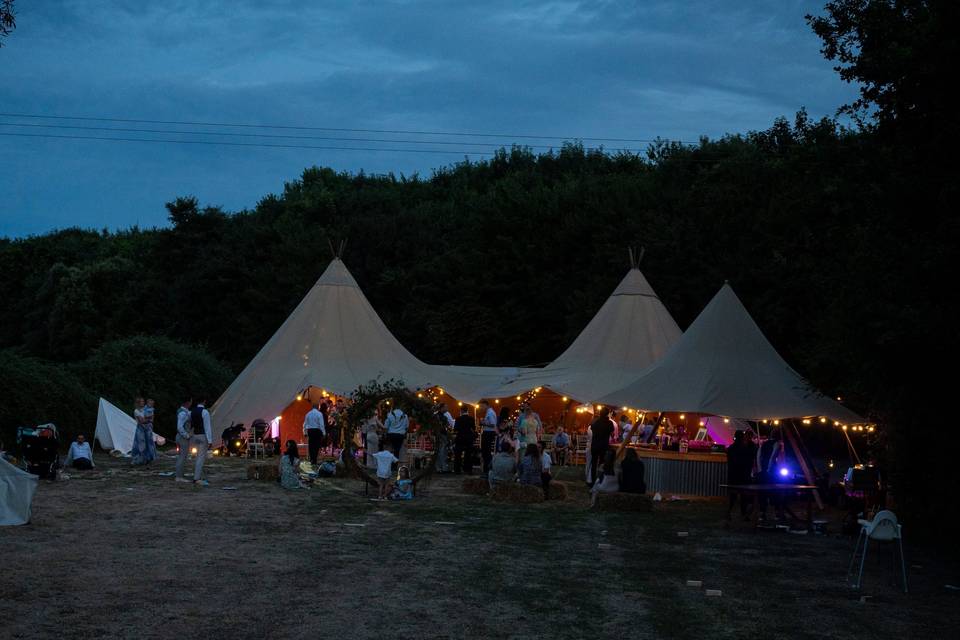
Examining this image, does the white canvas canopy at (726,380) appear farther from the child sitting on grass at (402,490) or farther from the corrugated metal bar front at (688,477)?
the child sitting on grass at (402,490)

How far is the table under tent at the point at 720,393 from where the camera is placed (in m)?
17.2

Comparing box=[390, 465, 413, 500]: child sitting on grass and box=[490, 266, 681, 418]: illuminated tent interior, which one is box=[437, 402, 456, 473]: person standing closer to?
box=[390, 465, 413, 500]: child sitting on grass

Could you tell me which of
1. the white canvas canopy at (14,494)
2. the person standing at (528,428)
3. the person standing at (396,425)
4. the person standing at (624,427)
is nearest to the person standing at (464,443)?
the person standing at (528,428)

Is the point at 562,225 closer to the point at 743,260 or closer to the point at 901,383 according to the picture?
the point at 743,260

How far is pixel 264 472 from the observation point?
58.4 ft

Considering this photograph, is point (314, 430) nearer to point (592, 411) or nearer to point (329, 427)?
point (329, 427)

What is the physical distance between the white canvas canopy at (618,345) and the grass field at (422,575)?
33.9 ft

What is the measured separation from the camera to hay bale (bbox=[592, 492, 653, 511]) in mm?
15086

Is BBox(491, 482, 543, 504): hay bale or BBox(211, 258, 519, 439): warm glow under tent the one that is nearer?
BBox(491, 482, 543, 504): hay bale

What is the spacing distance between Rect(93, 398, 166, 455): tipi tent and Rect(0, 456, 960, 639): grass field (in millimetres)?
7588

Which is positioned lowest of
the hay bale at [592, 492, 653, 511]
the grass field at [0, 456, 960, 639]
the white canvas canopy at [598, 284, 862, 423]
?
the grass field at [0, 456, 960, 639]

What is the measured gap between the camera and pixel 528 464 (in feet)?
52.5

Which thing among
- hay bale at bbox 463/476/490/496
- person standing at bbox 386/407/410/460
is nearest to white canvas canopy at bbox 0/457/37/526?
person standing at bbox 386/407/410/460

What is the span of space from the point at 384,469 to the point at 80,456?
Answer: 6.47 metres
